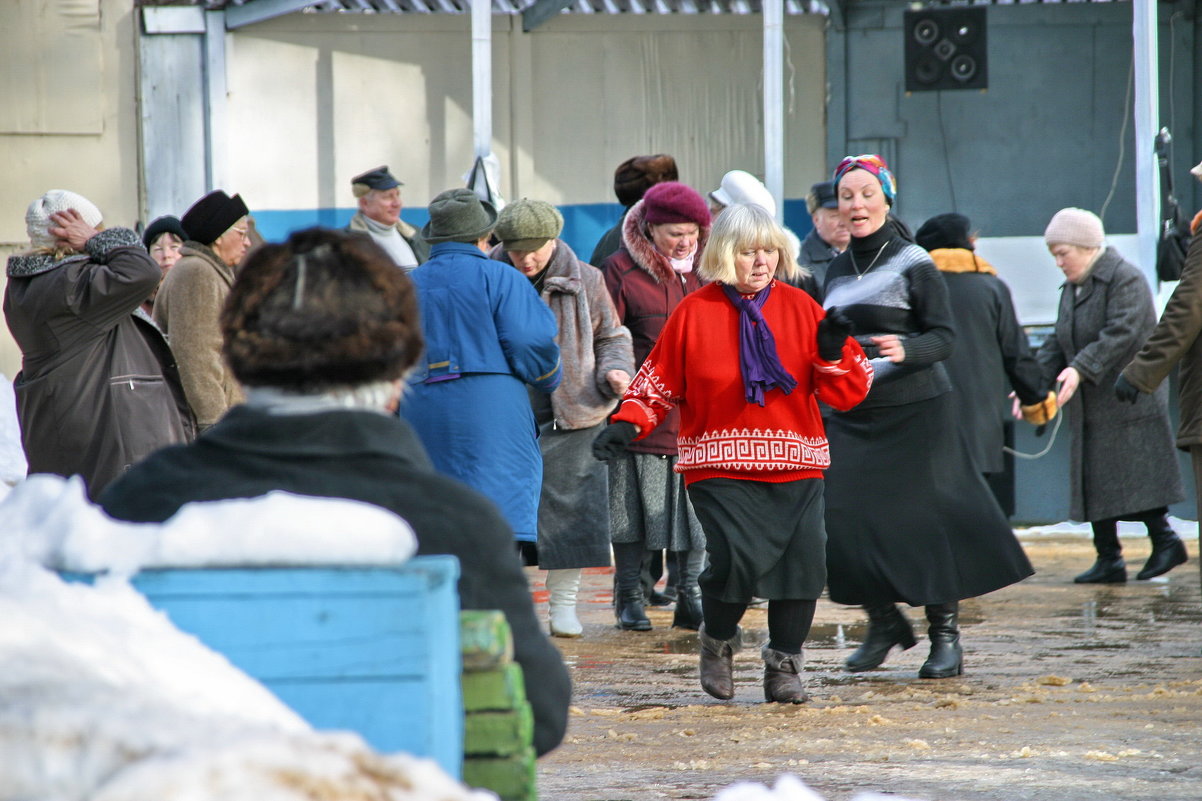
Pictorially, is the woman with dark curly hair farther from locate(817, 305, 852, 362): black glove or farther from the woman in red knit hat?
the woman in red knit hat

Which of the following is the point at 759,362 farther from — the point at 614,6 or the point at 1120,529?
the point at 614,6

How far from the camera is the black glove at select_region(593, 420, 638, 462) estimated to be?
5.48 meters

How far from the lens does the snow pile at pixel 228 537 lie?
2098 mm

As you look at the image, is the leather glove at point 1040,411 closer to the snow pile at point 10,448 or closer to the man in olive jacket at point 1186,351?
the man in olive jacket at point 1186,351

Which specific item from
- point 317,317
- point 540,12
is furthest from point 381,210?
point 317,317

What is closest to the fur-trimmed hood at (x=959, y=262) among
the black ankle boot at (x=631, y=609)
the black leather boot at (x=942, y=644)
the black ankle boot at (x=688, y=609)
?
the black ankle boot at (x=688, y=609)

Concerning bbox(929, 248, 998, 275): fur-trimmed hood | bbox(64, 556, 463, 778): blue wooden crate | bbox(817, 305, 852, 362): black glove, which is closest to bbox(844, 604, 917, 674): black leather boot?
bbox(817, 305, 852, 362): black glove

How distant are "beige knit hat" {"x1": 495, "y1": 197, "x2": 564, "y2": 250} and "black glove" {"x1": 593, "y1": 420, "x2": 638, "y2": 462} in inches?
68.0

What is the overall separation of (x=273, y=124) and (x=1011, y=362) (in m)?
6.28

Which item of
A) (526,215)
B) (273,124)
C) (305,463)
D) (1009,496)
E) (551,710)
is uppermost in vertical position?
(273,124)

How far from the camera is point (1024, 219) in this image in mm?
12664

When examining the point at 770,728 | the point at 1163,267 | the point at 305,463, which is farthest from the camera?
the point at 1163,267

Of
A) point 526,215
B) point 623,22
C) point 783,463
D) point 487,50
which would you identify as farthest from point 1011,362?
point 623,22

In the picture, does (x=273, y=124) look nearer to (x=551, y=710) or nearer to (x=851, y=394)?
(x=851, y=394)
